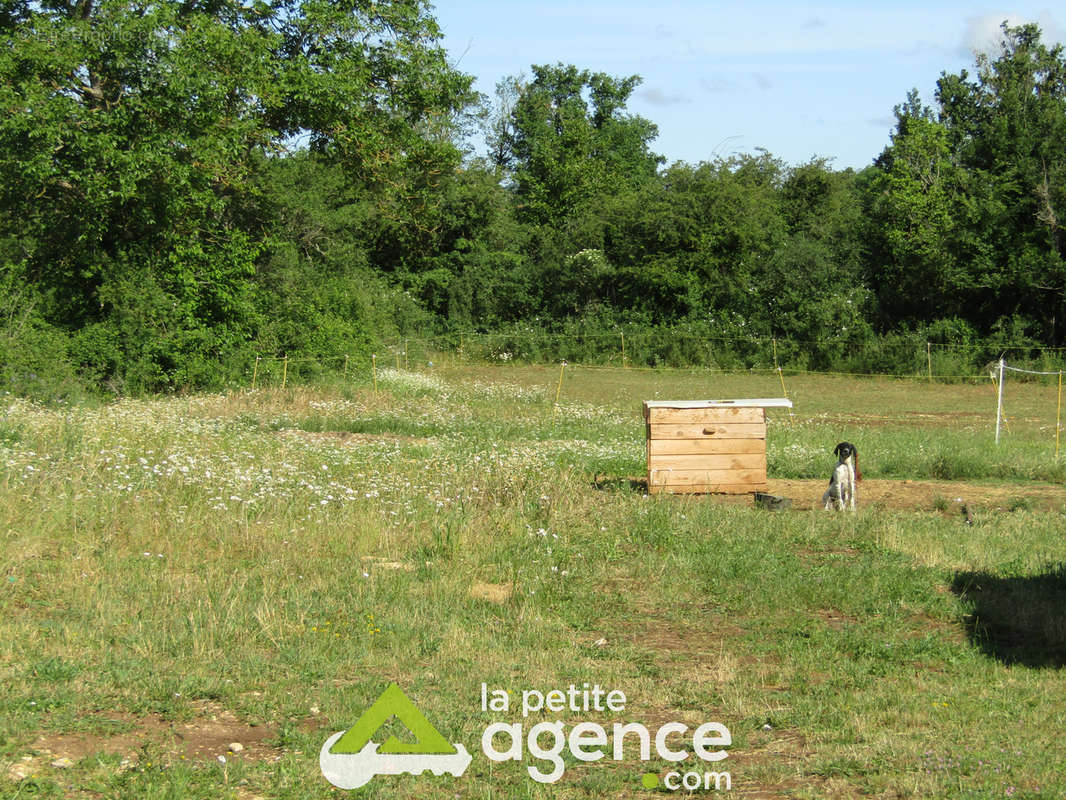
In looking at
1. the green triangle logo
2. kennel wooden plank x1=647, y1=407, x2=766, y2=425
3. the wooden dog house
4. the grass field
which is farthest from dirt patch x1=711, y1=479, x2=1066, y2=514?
the green triangle logo

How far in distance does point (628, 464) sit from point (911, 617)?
7.30 metres

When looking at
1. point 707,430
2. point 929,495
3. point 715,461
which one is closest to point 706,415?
point 707,430

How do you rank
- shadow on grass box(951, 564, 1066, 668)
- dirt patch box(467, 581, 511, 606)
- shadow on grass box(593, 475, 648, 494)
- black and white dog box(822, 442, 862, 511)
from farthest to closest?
shadow on grass box(593, 475, 648, 494) < black and white dog box(822, 442, 862, 511) < dirt patch box(467, 581, 511, 606) < shadow on grass box(951, 564, 1066, 668)

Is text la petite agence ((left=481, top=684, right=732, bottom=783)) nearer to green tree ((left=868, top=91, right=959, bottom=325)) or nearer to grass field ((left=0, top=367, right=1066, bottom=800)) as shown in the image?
grass field ((left=0, top=367, right=1066, bottom=800))

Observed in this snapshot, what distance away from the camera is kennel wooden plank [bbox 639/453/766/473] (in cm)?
1338

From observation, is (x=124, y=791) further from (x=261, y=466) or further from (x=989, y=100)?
(x=989, y=100)

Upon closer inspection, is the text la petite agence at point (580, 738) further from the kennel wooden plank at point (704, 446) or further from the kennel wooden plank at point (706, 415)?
the kennel wooden plank at point (706, 415)

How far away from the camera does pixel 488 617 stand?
8070mm

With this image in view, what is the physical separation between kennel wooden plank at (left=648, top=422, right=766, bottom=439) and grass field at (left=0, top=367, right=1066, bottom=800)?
2.79ft

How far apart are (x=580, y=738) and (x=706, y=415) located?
807 centimetres

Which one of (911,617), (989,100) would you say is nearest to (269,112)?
(911,617)

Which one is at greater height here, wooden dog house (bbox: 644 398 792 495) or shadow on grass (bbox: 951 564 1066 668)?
wooden dog house (bbox: 644 398 792 495)

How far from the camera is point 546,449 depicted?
16484mm

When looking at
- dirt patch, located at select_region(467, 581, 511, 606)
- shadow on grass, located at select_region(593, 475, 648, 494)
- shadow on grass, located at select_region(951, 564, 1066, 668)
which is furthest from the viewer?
shadow on grass, located at select_region(593, 475, 648, 494)
